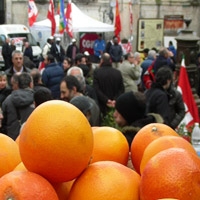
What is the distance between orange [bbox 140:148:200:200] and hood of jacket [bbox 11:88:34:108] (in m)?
3.65

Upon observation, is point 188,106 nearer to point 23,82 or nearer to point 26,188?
point 23,82

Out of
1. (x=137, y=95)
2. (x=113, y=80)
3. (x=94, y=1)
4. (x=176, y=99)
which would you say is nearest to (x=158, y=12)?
(x=94, y=1)

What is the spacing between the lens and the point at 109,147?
5.77 ft

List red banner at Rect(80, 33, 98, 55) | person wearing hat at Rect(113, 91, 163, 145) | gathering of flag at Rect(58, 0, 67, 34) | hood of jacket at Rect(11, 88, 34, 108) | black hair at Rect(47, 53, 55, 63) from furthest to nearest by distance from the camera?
red banner at Rect(80, 33, 98, 55) → gathering of flag at Rect(58, 0, 67, 34) → black hair at Rect(47, 53, 55, 63) → hood of jacket at Rect(11, 88, 34, 108) → person wearing hat at Rect(113, 91, 163, 145)

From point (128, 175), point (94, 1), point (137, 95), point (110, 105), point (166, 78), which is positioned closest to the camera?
point (128, 175)

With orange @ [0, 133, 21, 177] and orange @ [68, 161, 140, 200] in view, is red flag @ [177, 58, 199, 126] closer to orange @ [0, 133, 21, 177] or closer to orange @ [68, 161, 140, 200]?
orange @ [0, 133, 21, 177]

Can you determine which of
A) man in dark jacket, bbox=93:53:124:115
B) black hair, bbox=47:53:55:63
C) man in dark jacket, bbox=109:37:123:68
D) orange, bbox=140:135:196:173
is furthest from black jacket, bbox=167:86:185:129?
man in dark jacket, bbox=109:37:123:68

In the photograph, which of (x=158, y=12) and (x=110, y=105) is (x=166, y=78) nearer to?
(x=110, y=105)

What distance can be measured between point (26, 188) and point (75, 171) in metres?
0.18

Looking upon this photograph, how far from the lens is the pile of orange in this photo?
1334mm

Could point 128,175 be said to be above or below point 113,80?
above

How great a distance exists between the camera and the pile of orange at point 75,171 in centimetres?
133

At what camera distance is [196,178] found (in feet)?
4.44

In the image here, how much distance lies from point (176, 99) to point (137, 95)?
226 centimetres
